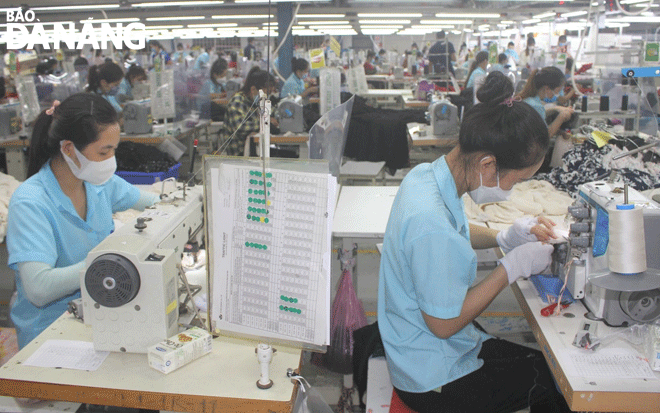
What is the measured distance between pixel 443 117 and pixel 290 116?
54.3 inches

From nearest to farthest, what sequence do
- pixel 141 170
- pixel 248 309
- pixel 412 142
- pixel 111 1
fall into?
1. pixel 248 309
2. pixel 141 170
3. pixel 412 142
4. pixel 111 1

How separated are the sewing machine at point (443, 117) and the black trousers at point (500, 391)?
3289mm

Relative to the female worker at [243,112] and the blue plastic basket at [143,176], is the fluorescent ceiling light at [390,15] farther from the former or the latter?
the blue plastic basket at [143,176]

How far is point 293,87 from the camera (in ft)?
25.7

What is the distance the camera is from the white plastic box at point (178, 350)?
4.57ft

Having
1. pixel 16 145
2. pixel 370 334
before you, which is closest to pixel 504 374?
pixel 370 334

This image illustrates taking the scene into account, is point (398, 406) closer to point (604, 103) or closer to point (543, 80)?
point (543, 80)

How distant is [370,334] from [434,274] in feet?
1.85

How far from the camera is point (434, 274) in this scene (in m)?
1.39

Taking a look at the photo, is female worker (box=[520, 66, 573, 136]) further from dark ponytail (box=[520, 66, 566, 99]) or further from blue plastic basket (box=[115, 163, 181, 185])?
blue plastic basket (box=[115, 163, 181, 185])

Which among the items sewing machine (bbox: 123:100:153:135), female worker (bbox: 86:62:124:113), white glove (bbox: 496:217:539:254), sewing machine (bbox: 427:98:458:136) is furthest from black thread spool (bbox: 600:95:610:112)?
female worker (bbox: 86:62:124:113)

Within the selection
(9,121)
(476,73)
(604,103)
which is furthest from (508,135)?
(476,73)

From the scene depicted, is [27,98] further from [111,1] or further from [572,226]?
[572,226]

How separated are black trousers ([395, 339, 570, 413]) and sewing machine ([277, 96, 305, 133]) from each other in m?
3.74
